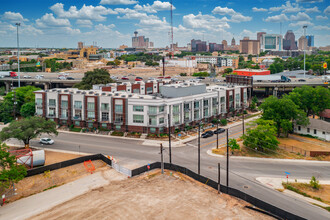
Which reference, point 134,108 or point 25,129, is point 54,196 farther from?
point 134,108

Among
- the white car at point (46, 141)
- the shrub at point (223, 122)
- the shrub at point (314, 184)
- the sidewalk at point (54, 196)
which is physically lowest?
the sidewalk at point (54, 196)

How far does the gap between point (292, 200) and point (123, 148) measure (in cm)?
3293

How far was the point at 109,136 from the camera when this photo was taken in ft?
222

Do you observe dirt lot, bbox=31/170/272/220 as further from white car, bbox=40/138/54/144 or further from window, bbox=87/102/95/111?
window, bbox=87/102/95/111

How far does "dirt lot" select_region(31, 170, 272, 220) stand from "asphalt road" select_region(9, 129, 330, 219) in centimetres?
448

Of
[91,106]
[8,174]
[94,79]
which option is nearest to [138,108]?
[91,106]

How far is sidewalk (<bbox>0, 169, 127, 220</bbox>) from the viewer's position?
117 ft

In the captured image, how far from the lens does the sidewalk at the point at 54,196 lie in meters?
35.5

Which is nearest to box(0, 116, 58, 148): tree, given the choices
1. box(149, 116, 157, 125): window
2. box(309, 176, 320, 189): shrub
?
box(149, 116, 157, 125): window

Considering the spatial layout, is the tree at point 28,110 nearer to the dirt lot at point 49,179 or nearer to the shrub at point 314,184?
the dirt lot at point 49,179

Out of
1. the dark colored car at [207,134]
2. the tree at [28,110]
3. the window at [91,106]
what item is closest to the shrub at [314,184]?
the dark colored car at [207,134]

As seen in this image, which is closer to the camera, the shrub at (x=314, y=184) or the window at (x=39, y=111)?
the shrub at (x=314, y=184)

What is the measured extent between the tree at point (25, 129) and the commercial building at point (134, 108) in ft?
46.9

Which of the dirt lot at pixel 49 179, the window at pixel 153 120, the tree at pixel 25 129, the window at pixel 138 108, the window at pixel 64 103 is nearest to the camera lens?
the dirt lot at pixel 49 179
